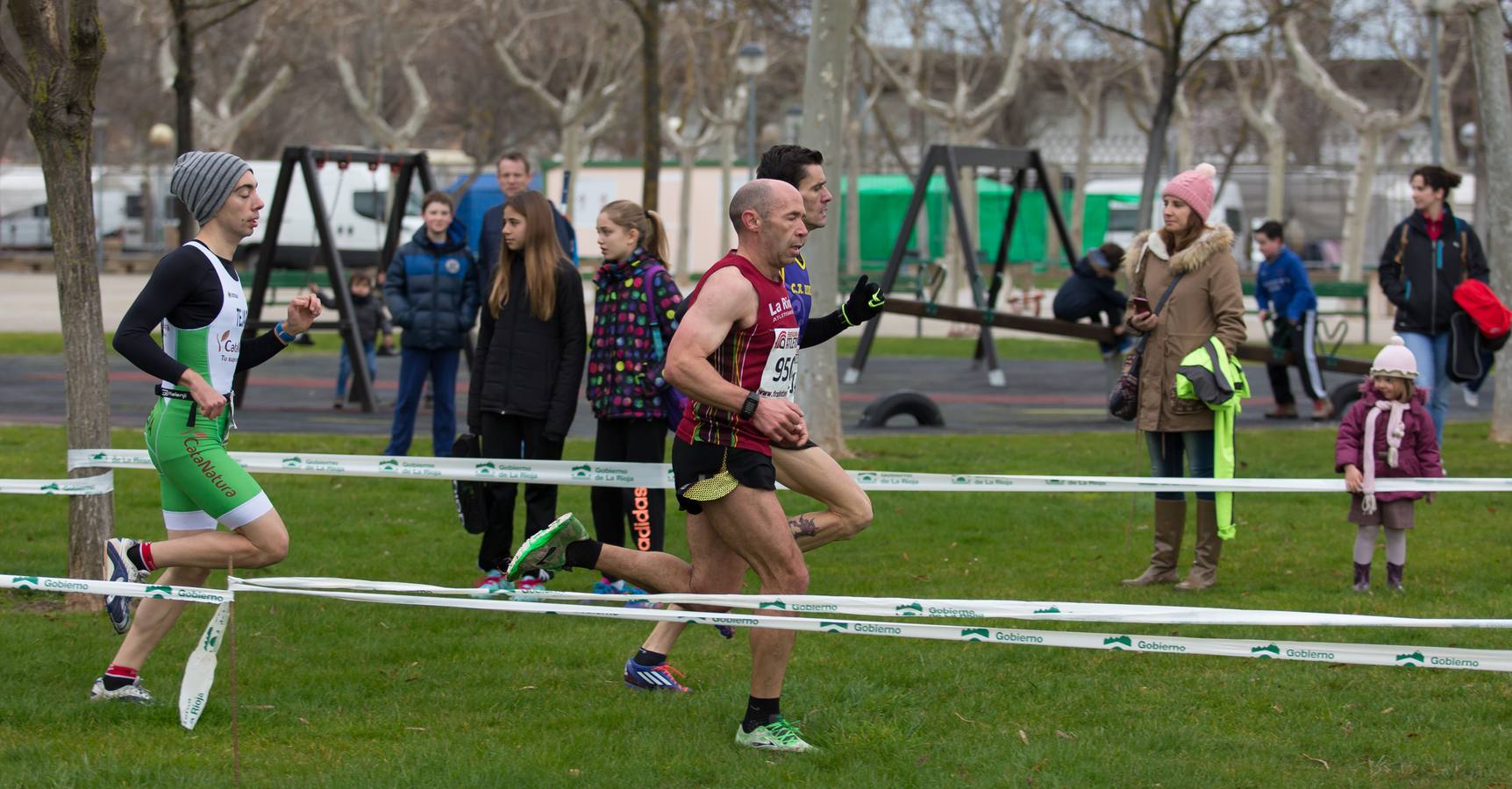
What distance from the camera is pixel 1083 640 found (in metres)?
5.01

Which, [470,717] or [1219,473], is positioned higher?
[1219,473]

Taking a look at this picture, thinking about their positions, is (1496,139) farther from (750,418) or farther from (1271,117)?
(1271,117)

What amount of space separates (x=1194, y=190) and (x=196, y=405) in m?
4.74

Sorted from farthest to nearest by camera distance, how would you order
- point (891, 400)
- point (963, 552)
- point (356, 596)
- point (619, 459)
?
point (891, 400) < point (963, 552) < point (619, 459) < point (356, 596)

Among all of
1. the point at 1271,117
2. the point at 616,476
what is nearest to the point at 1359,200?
the point at 1271,117

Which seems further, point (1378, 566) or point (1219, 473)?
point (1378, 566)

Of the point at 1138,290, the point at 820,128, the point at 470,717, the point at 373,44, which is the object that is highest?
the point at 373,44

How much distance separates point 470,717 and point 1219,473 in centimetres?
392

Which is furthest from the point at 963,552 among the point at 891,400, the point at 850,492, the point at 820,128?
the point at 891,400

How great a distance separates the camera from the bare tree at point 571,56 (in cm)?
3544

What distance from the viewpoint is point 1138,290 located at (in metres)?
8.46

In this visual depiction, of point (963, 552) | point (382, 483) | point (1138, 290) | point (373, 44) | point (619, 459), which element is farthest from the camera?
point (373, 44)

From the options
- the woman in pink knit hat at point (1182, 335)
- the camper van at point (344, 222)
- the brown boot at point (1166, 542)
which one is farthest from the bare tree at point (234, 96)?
the brown boot at point (1166, 542)

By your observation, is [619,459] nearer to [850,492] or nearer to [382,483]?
[850,492]
